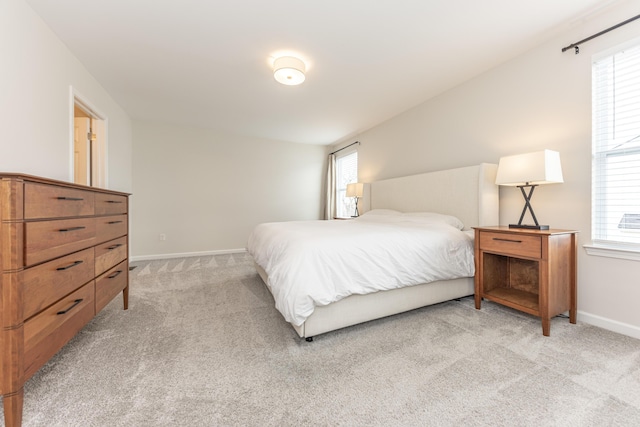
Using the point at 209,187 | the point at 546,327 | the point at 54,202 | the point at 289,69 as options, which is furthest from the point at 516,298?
the point at 209,187

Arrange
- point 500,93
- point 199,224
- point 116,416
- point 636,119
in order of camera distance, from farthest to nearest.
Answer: point 199,224, point 500,93, point 636,119, point 116,416

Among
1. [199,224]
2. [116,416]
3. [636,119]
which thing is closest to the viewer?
[116,416]

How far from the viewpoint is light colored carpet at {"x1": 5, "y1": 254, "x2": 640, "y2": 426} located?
1.12 meters

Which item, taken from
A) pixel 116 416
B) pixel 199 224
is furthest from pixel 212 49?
pixel 199 224

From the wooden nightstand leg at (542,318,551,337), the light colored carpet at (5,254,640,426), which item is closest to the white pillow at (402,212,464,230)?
the light colored carpet at (5,254,640,426)

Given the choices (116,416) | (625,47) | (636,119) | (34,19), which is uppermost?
(34,19)

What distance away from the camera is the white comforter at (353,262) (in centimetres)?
165

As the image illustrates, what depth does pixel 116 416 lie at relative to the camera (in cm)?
112

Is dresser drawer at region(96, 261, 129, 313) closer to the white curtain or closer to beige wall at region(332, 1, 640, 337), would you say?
beige wall at region(332, 1, 640, 337)

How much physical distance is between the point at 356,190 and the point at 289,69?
8.74 feet

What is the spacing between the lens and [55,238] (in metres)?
1.27

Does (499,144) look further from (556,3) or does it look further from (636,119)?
(556,3)

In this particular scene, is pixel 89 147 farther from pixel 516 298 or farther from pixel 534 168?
pixel 516 298

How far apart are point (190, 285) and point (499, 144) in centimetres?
377
